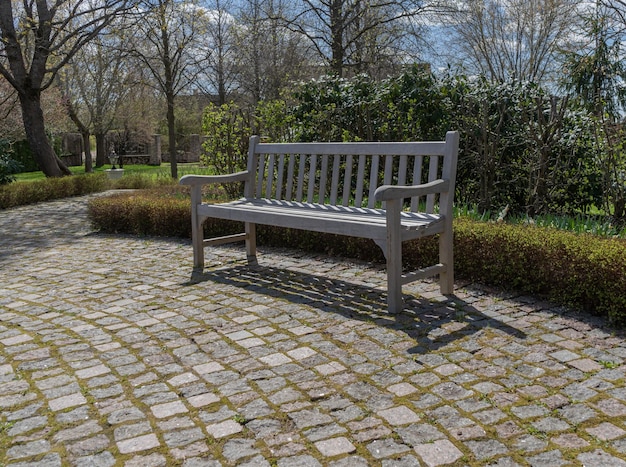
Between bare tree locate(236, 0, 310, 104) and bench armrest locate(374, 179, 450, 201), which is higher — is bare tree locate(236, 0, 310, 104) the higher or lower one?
the higher one

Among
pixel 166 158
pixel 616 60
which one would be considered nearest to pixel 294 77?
pixel 616 60

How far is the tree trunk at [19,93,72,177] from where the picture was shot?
14.4 metres

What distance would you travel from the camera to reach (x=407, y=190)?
414cm

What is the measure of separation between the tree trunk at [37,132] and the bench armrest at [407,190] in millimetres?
12619

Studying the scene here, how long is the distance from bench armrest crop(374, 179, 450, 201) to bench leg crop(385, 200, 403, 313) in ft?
0.21

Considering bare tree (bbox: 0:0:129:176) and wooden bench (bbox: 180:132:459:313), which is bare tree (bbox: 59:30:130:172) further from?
wooden bench (bbox: 180:132:459:313)

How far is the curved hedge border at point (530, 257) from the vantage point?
400cm

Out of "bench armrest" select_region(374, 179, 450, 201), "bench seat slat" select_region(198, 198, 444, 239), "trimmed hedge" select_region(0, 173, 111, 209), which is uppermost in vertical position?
"bench armrest" select_region(374, 179, 450, 201)

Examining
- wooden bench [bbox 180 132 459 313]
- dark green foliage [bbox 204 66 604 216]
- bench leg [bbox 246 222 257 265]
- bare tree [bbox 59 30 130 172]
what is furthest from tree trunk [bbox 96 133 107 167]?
wooden bench [bbox 180 132 459 313]

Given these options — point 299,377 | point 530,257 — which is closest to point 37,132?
point 530,257

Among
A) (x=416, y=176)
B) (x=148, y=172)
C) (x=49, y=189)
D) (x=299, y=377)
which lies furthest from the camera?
(x=148, y=172)

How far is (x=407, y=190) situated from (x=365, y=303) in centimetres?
93

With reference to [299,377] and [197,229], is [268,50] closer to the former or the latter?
[197,229]

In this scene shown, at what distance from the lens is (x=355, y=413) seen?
9.33 feet
